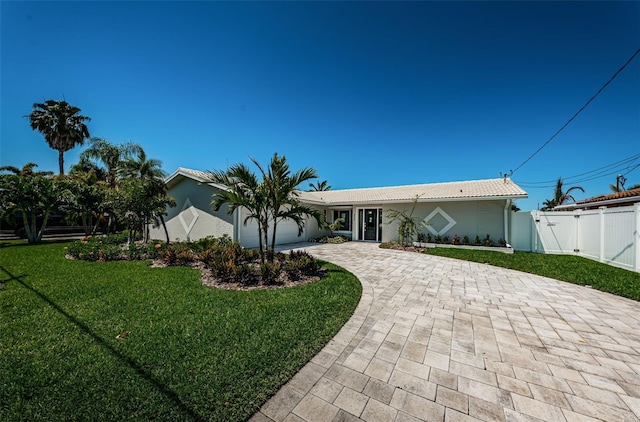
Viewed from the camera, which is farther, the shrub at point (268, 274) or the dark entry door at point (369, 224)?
the dark entry door at point (369, 224)

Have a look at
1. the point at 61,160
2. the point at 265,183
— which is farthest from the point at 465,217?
the point at 61,160

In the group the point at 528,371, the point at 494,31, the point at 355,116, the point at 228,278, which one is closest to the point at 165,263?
the point at 228,278

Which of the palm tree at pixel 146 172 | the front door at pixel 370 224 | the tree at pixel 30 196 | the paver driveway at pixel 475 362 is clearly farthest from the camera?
the front door at pixel 370 224

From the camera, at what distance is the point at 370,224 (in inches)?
599

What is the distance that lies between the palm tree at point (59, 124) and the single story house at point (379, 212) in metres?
12.9

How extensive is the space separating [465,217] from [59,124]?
1242 inches

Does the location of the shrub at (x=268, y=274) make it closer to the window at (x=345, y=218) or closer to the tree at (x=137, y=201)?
the tree at (x=137, y=201)

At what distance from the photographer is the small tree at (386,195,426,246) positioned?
41.1ft

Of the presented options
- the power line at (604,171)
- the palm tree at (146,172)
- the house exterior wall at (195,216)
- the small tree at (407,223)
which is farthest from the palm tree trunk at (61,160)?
the power line at (604,171)

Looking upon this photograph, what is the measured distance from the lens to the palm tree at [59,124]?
18.3 m

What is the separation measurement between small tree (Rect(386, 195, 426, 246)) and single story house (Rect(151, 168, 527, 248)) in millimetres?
270

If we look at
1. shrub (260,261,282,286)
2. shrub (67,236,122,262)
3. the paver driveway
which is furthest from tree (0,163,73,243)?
the paver driveway

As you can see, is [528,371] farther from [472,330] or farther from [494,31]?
[494,31]

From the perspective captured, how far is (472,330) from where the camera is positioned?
3543mm
